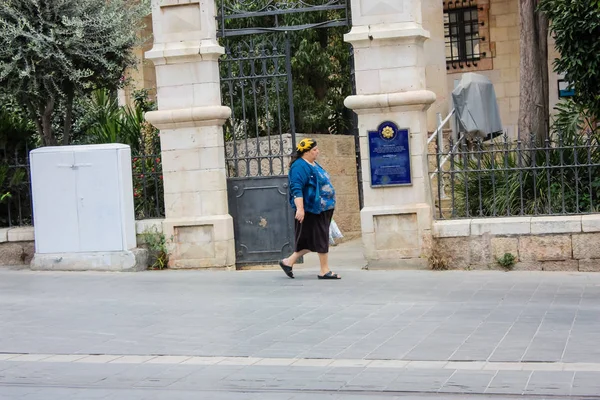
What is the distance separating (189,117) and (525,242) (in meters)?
4.42

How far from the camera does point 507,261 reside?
39.1ft

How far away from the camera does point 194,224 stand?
1275 centimetres

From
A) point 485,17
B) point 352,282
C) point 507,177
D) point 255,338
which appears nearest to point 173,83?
point 352,282

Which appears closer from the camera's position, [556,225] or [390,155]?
[556,225]

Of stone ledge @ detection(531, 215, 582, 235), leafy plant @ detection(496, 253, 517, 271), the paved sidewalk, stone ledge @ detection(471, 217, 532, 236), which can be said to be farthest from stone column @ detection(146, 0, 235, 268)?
stone ledge @ detection(531, 215, 582, 235)

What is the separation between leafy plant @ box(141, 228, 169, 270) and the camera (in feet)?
42.5

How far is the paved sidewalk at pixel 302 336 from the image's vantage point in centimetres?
664

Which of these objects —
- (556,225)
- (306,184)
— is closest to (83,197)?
(306,184)

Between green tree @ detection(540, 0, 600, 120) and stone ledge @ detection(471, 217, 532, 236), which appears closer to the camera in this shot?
stone ledge @ detection(471, 217, 532, 236)

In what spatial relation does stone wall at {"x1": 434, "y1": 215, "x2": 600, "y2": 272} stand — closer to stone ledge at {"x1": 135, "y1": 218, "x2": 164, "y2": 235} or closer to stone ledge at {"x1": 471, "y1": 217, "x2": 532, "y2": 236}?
stone ledge at {"x1": 471, "y1": 217, "x2": 532, "y2": 236}

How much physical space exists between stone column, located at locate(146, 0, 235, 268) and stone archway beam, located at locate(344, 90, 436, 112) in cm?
174

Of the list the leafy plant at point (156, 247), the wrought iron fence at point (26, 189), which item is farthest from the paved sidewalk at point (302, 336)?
the wrought iron fence at point (26, 189)

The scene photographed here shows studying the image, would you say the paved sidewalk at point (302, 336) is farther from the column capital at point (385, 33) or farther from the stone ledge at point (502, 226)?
the column capital at point (385, 33)

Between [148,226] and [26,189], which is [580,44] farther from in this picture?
[26,189]
